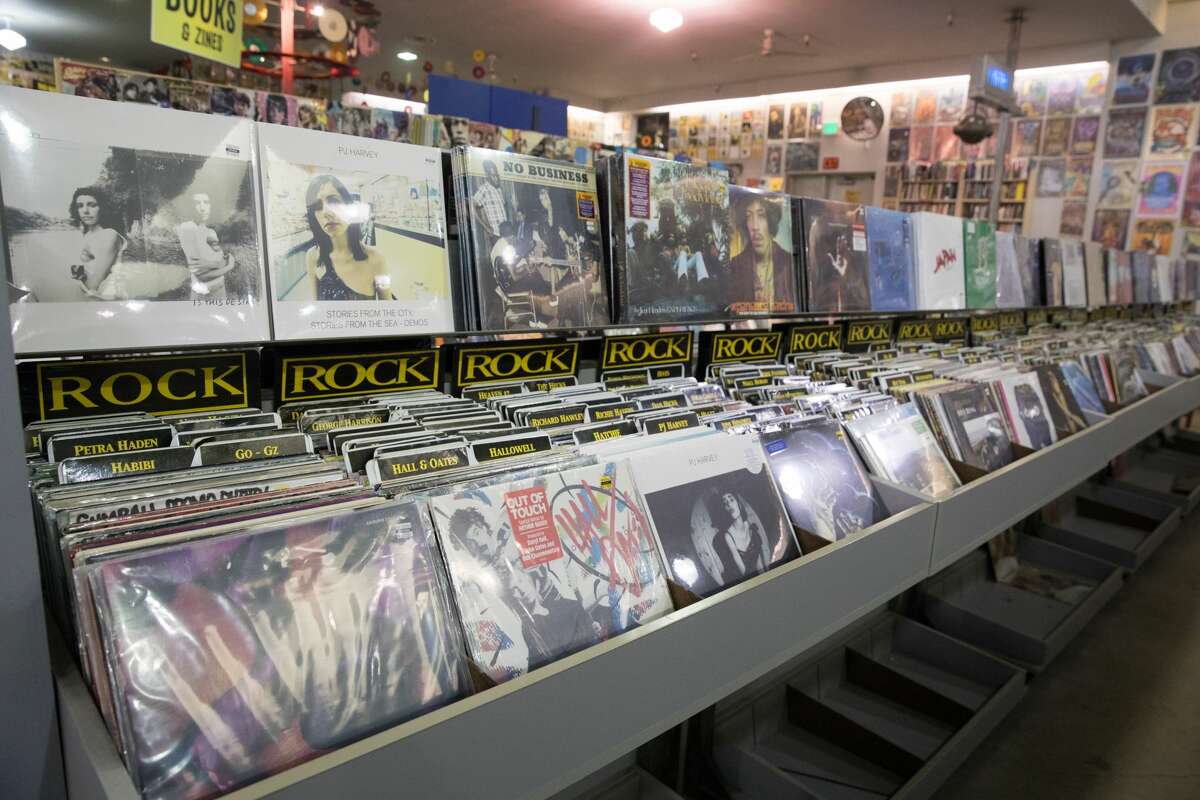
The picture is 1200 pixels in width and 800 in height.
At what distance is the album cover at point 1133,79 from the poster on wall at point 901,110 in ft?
7.42

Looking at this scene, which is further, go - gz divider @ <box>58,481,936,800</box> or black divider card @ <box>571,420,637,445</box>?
black divider card @ <box>571,420,637,445</box>

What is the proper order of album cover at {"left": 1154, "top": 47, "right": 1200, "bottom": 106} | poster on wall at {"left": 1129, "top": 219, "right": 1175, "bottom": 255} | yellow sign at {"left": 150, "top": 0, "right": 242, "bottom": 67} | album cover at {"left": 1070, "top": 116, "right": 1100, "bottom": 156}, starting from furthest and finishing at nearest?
album cover at {"left": 1070, "top": 116, "right": 1100, "bottom": 156}, poster on wall at {"left": 1129, "top": 219, "right": 1175, "bottom": 255}, album cover at {"left": 1154, "top": 47, "right": 1200, "bottom": 106}, yellow sign at {"left": 150, "top": 0, "right": 242, "bottom": 67}

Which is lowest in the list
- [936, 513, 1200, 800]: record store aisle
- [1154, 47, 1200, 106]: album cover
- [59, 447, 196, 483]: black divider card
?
[936, 513, 1200, 800]: record store aisle

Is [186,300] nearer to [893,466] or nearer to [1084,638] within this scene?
[893,466]

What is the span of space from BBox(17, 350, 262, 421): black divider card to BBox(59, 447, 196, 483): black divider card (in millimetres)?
209

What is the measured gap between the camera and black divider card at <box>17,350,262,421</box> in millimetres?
986

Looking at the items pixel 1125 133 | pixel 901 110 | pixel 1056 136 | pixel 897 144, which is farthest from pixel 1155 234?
pixel 901 110

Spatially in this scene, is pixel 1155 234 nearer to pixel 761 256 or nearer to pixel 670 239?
pixel 761 256

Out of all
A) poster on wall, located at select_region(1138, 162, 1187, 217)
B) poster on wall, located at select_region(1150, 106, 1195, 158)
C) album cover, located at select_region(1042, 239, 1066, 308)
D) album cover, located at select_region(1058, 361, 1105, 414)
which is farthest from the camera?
poster on wall, located at select_region(1138, 162, 1187, 217)

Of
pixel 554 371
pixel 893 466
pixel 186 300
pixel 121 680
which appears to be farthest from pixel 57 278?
pixel 893 466

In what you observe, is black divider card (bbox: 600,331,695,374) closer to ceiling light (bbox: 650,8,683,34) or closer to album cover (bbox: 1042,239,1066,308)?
album cover (bbox: 1042,239,1066,308)

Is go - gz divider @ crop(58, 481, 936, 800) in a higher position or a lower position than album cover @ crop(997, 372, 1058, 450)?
lower

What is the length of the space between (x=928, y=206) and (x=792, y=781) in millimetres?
9312

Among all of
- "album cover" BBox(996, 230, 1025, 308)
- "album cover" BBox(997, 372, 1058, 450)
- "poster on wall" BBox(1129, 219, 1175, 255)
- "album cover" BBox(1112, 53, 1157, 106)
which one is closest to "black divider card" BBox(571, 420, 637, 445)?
"album cover" BBox(997, 372, 1058, 450)
